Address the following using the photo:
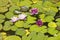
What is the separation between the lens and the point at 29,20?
5.22ft

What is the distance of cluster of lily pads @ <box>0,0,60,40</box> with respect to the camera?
1.48 meters

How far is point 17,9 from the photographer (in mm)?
1708

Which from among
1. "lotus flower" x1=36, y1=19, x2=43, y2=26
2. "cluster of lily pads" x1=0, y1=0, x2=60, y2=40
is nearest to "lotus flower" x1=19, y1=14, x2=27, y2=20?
"cluster of lily pads" x1=0, y1=0, x2=60, y2=40

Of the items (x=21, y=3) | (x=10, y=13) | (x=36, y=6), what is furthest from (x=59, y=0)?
(x=10, y=13)

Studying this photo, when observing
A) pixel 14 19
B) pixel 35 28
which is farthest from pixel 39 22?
pixel 14 19

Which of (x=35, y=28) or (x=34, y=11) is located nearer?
(x=35, y=28)

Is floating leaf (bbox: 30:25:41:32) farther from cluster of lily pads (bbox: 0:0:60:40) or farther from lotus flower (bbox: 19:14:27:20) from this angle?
lotus flower (bbox: 19:14:27:20)

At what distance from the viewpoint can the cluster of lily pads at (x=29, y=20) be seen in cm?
148

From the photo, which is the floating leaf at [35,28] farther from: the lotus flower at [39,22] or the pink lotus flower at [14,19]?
the pink lotus flower at [14,19]

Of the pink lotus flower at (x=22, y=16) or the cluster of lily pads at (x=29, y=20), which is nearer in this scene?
the cluster of lily pads at (x=29, y=20)

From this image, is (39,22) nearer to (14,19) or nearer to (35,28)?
(35,28)

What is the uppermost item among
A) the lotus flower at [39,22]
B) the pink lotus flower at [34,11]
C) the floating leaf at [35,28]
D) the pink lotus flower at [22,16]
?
the pink lotus flower at [34,11]

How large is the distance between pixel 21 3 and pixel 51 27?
39 cm

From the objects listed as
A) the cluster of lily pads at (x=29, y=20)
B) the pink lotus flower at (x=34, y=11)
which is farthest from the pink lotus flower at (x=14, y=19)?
the pink lotus flower at (x=34, y=11)
